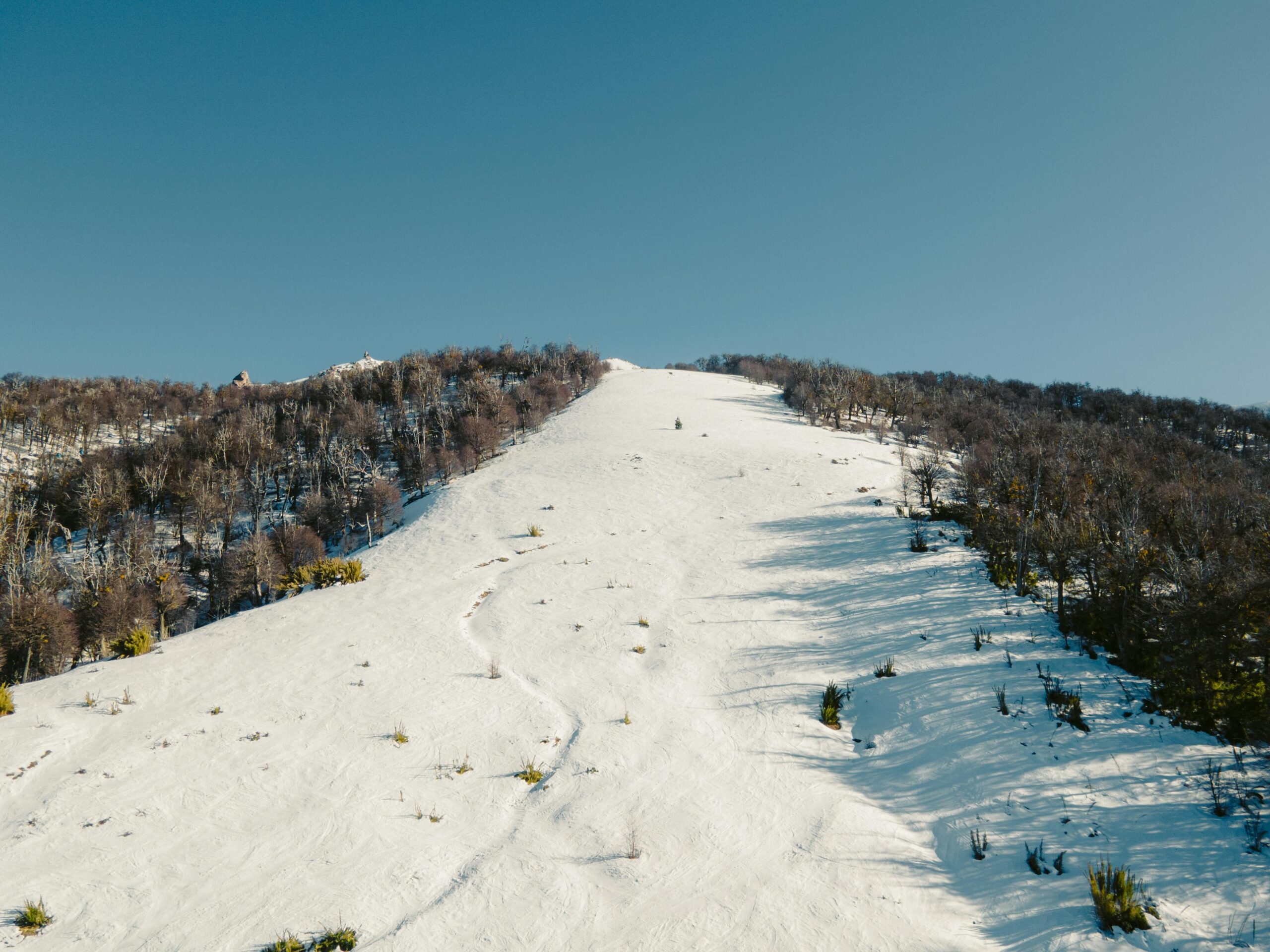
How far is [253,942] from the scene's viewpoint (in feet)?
23.1

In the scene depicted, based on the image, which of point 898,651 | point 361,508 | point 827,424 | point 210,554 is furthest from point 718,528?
point 210,554

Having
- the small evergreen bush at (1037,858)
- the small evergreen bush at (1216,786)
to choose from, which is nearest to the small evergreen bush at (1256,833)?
the small evergreen bush at (1216,786)

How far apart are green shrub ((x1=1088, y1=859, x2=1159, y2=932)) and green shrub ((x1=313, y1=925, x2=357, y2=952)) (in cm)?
953

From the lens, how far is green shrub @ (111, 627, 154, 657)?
54.5 ft

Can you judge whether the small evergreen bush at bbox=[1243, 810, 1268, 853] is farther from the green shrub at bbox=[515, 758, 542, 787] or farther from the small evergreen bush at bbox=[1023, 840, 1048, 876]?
the green shrub at bbox=[515, 758, 542, 787]

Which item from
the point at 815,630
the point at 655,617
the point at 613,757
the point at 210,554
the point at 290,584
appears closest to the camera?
the point at 613,757

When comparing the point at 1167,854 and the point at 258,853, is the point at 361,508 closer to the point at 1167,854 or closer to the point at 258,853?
the point at 258,853

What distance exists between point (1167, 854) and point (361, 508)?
119ft

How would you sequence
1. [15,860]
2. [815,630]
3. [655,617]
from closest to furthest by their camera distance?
[15,860] < [815,630] < [655,617]

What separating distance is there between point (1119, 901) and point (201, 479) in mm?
49976

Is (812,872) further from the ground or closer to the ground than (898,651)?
A: closer to the ground

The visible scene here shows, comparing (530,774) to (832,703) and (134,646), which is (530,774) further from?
(134,646)

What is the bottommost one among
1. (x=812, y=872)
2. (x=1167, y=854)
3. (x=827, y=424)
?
(x=812, y=872)

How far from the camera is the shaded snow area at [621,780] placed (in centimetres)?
724
